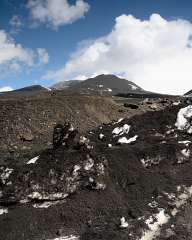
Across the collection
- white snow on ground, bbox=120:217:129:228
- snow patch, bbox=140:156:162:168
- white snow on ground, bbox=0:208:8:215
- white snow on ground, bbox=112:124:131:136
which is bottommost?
white snow on ground, bbox=120:217:129:228

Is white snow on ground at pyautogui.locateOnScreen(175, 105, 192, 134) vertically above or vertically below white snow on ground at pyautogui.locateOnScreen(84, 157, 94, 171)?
above

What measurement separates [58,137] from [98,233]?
8085 mm

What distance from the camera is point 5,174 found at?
64.1 feet

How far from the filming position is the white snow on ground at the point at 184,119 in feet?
87.6

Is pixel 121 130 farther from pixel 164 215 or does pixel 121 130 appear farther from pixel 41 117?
pixel 41 117

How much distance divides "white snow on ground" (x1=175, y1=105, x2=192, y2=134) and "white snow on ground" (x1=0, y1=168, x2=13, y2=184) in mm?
12430

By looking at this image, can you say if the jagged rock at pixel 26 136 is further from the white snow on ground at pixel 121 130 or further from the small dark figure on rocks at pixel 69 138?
the small dark figure on rocks at pixel 69 138

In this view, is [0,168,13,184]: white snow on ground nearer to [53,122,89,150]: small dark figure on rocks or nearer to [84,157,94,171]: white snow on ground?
[53,122,89,150]: small dark figure on rocks

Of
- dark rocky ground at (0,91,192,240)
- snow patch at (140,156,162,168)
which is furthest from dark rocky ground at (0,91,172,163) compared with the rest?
snow patch at (140,156,162,168)

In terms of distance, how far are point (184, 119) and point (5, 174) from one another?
1352cm

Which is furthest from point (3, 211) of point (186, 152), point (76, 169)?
point (186, 152)

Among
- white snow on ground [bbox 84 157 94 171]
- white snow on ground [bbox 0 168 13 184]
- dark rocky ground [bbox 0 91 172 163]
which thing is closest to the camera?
white snow on ground [bbox 0 168 13 184]

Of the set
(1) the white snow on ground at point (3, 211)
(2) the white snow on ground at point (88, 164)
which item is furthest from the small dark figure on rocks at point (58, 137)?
(1) the white snow on ground at point (3, 211)

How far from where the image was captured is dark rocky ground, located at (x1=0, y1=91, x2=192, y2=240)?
16.7 metres
